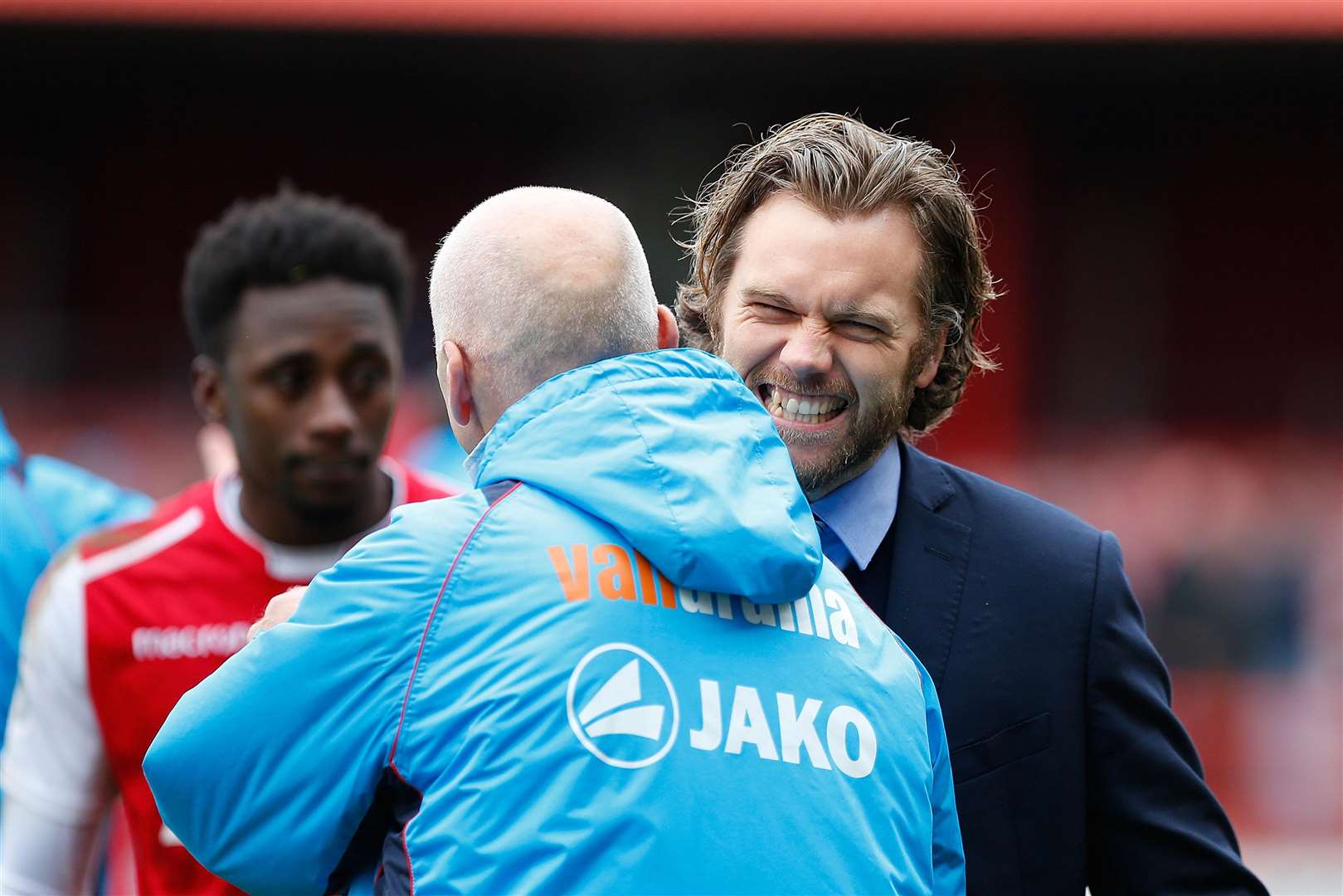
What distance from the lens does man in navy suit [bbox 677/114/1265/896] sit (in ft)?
7.19

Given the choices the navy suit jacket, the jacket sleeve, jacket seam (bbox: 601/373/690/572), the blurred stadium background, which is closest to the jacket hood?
jacket seam (bbox: 601/373/690/572)

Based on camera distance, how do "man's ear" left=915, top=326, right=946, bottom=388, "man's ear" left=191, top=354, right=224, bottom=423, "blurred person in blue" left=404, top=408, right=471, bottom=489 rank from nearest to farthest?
"man's ear" left=915, top=326, right=946, bottom=388
"man's ear" left=191, top=354, right=224, bottom=423
"blurred person in blue" left=404, top=408, right=471, bottom=489

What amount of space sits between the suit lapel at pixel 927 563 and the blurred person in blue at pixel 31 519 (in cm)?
210

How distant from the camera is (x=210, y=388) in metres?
3.37

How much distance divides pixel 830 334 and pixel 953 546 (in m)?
0.36

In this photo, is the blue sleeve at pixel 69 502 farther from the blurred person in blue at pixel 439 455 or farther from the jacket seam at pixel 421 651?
the blurred person in blue at pixel 439 455

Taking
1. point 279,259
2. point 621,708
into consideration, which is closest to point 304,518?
point 279,259

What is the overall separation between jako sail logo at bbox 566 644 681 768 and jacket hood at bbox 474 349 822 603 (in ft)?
0.34

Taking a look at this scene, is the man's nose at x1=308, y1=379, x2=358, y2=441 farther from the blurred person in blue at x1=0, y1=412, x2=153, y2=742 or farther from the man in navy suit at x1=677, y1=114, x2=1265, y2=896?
the man in navy suit at x1=677, y1=114, x2=1265, y2=896

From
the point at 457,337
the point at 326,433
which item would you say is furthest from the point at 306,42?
the point at 457,337

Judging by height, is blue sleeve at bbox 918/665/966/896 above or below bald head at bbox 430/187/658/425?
below

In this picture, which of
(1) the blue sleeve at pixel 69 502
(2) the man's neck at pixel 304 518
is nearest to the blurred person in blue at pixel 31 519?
(1) the blue sleeve at pixel 69 502

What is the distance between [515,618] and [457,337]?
43 cm

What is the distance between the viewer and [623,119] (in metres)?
9.48
